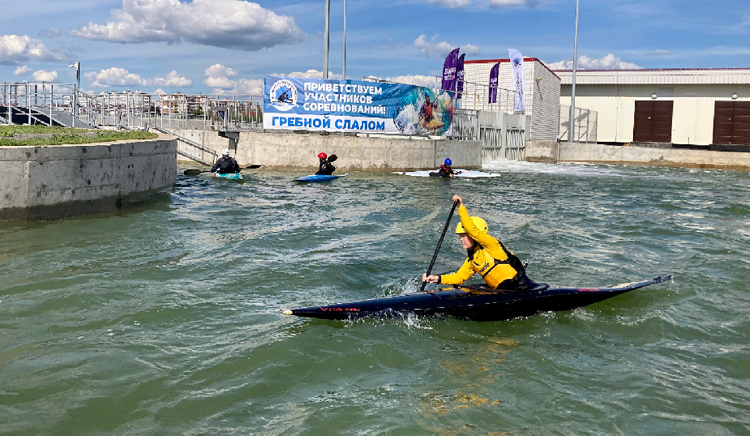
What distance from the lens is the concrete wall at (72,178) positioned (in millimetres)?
11094

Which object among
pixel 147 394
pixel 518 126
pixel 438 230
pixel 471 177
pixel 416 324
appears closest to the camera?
pixel 147 394

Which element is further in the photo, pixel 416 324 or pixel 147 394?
pixel 416 324

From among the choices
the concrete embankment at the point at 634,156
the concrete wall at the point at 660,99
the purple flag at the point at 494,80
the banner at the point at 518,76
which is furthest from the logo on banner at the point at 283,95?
the concrete wall at the point at 660,99

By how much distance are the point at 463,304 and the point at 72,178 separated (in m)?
8.85

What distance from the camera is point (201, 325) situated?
6.58 metres

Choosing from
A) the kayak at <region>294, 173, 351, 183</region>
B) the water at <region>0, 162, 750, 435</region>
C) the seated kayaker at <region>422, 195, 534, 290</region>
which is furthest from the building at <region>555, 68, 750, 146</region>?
the seated kayaker at <region>422, 195, 534, 290</region>

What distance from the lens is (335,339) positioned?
631 cm

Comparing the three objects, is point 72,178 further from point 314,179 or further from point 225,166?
point 314,179

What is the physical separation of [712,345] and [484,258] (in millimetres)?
2486

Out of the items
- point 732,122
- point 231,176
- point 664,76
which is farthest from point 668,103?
point 231,176

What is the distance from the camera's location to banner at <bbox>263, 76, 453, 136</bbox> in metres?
24.3

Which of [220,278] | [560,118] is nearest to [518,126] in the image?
[560,118]

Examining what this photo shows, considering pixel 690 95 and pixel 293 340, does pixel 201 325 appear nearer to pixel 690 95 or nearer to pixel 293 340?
pixel 293 340

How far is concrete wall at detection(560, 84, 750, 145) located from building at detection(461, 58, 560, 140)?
4.84m
